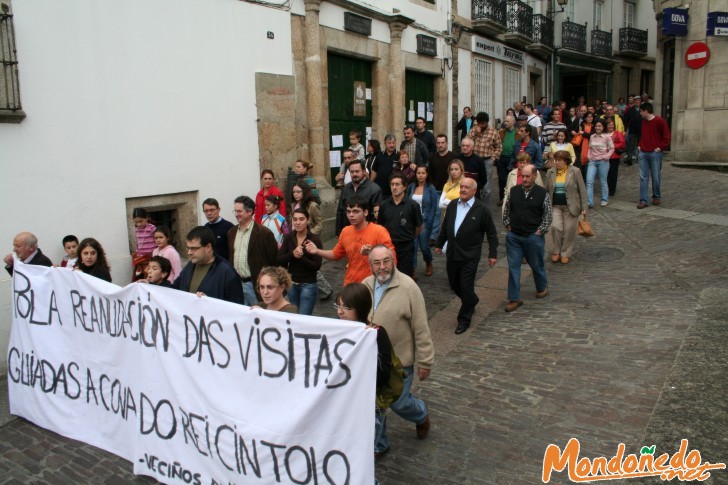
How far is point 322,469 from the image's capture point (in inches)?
149

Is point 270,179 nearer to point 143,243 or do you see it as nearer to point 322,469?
point 143,243

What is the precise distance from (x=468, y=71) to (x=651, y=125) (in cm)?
735

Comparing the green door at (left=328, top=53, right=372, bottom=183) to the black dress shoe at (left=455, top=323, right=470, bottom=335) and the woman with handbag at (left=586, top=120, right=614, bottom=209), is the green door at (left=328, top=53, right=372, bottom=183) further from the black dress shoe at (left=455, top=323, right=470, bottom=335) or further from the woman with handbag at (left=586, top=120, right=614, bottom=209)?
the black dress shoe at (left=455, top=323, right=470, bottom=335)

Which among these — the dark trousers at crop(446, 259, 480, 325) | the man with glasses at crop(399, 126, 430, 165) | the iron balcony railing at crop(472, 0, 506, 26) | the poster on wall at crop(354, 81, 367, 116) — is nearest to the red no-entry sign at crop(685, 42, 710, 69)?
the iron balcony railing at crop(472, 0, 506, 26)

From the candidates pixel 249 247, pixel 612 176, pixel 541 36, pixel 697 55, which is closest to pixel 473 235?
pixel 249 247

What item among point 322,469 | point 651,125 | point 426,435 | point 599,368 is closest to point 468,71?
point 651,125

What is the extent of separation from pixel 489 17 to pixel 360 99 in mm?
7340

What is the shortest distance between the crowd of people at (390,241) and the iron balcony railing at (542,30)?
1128 centimetres

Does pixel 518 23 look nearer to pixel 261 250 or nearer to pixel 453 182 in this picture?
pixel 453 182

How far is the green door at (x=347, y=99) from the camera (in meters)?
12.9

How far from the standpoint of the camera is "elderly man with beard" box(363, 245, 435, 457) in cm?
463

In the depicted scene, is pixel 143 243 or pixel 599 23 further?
pixel 599 23

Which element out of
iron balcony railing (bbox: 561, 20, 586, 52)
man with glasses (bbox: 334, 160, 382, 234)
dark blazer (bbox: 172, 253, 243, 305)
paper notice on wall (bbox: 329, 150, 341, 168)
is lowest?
dark blazer (bbox: 172, 253, 243, 305)

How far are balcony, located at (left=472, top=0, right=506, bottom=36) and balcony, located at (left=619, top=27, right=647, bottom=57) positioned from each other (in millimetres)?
12862
